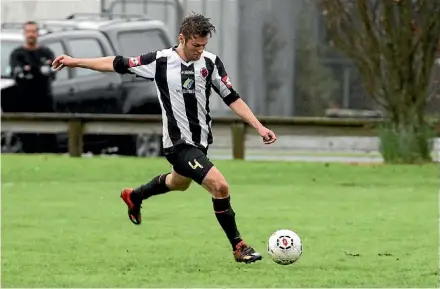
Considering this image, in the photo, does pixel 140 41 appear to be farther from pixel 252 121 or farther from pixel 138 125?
pixel 252 121

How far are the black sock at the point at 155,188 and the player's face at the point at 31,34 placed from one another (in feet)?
30.4

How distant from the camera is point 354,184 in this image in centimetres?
1666

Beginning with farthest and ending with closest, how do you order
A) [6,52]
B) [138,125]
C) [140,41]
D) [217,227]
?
[140,41]
[6,52]
[138,125]
[217,227]

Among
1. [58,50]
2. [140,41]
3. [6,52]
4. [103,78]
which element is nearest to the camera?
[58,50]

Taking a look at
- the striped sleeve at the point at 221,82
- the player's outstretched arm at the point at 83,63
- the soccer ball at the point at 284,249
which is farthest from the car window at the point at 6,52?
the soccer ball at the point at 284,249

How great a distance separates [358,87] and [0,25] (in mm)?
6231

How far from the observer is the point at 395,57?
19438 millimetres

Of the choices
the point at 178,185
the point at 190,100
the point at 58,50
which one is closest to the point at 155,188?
the point at 178,185

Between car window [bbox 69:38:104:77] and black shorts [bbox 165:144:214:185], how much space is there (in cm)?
1220

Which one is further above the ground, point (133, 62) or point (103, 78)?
point (133, 62)

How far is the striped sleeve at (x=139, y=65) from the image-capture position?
9.71 meters

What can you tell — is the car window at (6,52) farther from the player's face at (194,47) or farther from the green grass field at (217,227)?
the player's face at (194,47)

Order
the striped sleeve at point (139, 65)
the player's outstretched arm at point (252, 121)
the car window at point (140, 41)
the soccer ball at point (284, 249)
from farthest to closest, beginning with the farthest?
the car window at point (140, 41), the striped sleeve at point (139, 65), the player's outstretched arm at point (252, 121), the soccer ball at point (284, 249)

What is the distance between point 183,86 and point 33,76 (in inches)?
462
